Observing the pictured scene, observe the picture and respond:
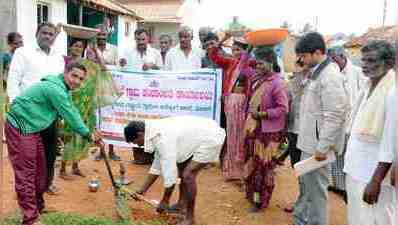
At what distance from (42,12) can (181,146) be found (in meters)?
11.4

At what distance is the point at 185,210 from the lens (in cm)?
471

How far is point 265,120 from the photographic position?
472 cm

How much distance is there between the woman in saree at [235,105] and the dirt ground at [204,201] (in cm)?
30

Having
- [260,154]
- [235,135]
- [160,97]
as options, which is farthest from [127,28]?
[260,154]

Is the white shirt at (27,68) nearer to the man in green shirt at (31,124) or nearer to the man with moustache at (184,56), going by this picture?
the man in green shirt at (31,124)

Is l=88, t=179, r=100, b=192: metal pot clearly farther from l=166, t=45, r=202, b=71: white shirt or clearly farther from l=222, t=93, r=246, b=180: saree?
l=166, t=45, r=202, b=71: white shirt

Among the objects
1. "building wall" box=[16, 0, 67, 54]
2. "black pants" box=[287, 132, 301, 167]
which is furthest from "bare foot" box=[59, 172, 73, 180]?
"building wall" box=[16, 0, 67, 54]

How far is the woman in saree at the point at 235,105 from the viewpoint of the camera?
18.5ft

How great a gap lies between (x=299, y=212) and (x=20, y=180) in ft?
8.52

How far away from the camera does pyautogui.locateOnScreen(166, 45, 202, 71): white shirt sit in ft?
22.1

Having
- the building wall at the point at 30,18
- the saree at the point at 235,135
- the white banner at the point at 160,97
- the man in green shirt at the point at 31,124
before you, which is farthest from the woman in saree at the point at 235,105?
the building wall at the point at 30,18

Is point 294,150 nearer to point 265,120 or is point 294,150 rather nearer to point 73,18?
point 265,120

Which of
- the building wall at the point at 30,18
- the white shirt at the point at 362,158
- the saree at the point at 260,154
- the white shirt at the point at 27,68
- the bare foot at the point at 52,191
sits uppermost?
the building wall at the point at 30,18

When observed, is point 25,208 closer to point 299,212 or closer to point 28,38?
point 299,212
